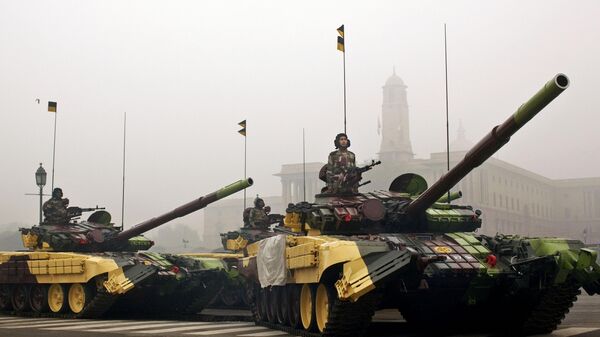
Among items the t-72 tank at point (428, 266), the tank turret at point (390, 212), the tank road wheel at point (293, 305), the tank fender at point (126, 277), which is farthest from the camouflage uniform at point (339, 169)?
the tank fender at point (126, 277)

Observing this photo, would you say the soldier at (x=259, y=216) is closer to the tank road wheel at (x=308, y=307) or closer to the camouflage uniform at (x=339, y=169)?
the camouflage uniform at (x=339, y=169)

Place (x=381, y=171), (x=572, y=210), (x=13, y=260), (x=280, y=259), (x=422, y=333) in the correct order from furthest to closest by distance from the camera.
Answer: (x=381, y=171) < (x=572, y=210) < (x=13, y=260) < (x=280, y=259) < (x=422, y=333)

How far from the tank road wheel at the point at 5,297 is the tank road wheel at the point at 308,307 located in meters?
13.2

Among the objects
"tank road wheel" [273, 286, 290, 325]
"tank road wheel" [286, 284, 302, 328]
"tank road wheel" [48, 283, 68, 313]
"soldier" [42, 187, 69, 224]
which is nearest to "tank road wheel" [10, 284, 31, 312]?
"tank road wheel" [48, 283, 68, 313]

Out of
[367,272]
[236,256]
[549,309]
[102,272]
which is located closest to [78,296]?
[102,272]

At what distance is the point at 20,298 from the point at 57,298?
83.3 inches

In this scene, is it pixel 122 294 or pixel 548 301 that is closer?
pixel 548 301

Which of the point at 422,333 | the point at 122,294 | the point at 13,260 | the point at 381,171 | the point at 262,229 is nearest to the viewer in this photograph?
the point at 422,333

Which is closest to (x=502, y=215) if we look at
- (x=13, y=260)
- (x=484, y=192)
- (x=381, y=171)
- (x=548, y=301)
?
(x=484, y=192)

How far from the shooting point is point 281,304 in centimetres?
2128

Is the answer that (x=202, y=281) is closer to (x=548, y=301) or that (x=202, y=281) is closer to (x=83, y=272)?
(x=83, y=272)

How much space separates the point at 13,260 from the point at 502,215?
89.5 metres

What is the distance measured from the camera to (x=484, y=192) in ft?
364

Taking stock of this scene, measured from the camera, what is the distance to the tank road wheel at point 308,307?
18375mm
